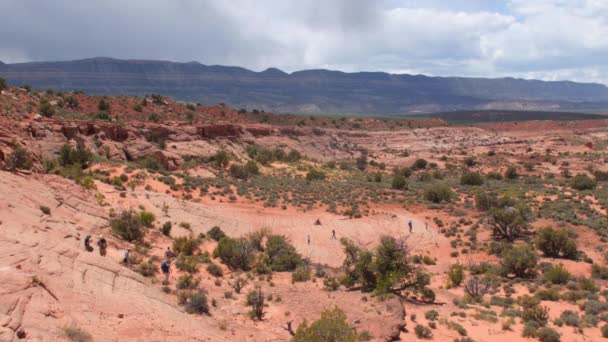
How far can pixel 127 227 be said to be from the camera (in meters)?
20.0

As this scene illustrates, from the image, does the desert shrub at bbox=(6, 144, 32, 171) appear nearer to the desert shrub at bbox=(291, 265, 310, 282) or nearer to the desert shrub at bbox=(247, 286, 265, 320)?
the desert shrub at bbox=(247, 286, 265, 320)

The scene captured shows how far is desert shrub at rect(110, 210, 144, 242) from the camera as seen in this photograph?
19625mm

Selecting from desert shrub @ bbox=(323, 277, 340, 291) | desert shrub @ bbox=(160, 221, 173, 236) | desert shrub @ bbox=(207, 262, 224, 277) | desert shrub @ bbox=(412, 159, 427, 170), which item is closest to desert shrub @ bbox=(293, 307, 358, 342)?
desert shrub @ bbox=(323, 277, 340, 291)

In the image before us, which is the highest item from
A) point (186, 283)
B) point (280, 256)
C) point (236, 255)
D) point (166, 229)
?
point (186, 283)

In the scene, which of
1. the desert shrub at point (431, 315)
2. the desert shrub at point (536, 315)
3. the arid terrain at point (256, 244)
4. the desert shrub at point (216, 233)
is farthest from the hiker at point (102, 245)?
the desert shrub at point (536, 315)

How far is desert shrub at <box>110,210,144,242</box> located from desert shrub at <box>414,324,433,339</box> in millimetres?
12557

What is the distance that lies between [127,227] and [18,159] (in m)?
5.26

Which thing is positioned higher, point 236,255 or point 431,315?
point 236,255

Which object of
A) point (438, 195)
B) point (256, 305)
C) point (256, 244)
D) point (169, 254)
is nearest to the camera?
point (256, 305)

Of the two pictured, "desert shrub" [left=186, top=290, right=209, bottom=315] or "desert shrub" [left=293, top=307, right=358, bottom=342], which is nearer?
"desert shrub" [left=293, top=307, right=358, bottom=342]

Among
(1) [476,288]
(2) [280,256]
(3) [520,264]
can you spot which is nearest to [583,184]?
(3) [520,264]

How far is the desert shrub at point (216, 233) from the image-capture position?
81.9ft

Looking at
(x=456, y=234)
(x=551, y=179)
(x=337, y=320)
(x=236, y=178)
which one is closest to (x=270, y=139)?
(x=236, y=178)

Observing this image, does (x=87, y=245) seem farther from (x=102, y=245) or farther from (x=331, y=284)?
(x=331, y=284)
